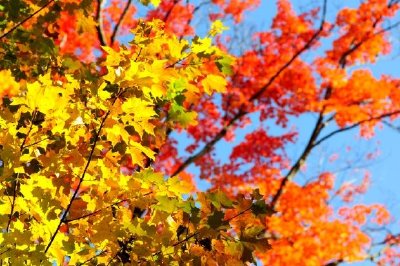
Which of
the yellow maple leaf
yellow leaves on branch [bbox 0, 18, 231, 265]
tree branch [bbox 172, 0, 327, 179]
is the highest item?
tree branch [bbox 172, 0, 327, 179]

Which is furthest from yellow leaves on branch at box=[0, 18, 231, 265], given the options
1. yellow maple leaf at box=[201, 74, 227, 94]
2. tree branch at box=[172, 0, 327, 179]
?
tree branch at box=[172, 0, 327, 179]

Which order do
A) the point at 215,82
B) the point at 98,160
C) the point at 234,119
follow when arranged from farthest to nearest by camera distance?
the point at 234,119
the point at 215,82
the point at 98,160

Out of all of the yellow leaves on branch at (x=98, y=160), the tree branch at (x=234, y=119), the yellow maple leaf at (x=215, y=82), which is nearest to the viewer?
the yellow leaves on branch at (x=98, y=160)

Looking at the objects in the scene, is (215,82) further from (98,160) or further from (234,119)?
(234,119)

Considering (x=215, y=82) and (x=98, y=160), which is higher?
(x=215, y=82)

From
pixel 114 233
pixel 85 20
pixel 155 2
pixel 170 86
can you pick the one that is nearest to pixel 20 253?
pixel 114 233

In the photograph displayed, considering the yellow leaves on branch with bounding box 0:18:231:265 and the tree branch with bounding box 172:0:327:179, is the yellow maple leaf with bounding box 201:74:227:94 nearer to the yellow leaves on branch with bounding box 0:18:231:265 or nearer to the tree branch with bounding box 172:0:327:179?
the yellow leaves on branch with bounding box 0:18:231:265

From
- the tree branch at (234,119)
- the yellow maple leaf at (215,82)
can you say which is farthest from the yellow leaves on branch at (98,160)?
the tree branch at (234,119)

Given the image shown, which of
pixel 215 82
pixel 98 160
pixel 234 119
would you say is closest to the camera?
pixel 98 160

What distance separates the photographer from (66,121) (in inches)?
83.7

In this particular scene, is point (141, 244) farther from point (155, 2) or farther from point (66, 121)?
point (155, 2)

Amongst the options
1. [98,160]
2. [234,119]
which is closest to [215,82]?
[98,160]

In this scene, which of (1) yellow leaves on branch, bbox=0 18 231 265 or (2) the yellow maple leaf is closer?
(1) yellow leaves on branch, bbox=0 18 231 265

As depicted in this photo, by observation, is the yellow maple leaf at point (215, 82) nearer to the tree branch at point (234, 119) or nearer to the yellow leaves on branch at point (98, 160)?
the yellow leaves on branch at point (98, 160)
